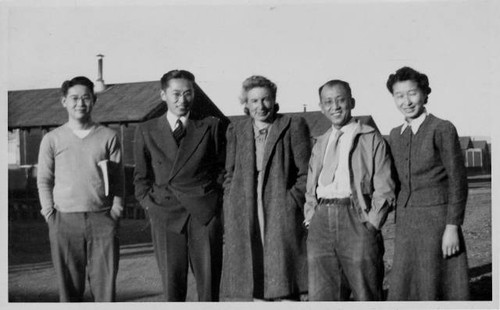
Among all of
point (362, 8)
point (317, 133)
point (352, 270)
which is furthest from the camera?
point (362, 8)

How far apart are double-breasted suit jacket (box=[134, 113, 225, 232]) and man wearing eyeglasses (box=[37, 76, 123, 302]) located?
297 millimetres

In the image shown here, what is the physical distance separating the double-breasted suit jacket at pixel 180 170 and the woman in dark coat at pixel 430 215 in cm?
155

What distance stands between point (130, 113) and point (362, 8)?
2.37m

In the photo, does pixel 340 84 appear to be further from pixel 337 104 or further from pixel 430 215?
pixel 430 215

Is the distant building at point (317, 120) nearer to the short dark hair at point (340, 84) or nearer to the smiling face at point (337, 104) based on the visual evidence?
the smiling face at point (337, 104)

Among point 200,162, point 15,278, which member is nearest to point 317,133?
point 200,162

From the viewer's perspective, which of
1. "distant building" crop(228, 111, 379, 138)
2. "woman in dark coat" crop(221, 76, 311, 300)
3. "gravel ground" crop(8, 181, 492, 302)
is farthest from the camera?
"gravel ground" crop(8, 181, 492, 302)

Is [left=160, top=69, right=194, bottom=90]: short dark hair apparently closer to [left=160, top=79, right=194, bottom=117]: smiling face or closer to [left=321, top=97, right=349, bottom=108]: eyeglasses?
[left=160, top=79, right=194, bottom=117]: smiling face

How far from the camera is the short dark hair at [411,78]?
16.3 feet

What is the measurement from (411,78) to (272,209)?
1648 mm

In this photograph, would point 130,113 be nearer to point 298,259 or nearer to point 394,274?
point 298,259

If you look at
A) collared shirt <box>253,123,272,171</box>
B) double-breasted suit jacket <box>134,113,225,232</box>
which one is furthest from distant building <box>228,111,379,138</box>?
double-breasted suit jacket <box>134,113,225,232</box>

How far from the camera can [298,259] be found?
488 centimetres

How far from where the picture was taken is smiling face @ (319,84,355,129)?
480 centimetres
